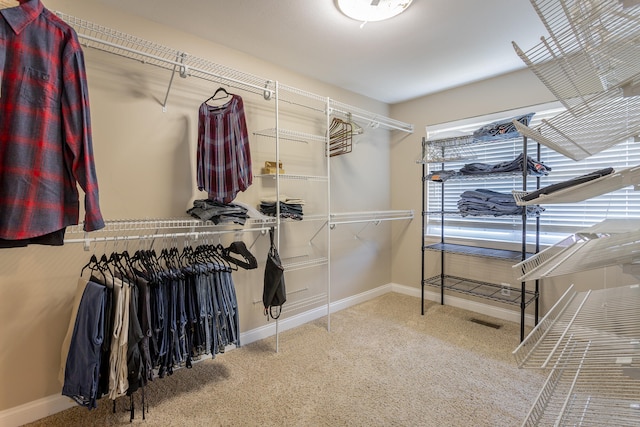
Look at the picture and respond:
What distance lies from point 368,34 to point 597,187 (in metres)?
1.97

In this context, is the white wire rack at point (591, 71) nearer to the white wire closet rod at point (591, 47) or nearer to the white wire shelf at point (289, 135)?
the white wire closet rod at point (591, 47)

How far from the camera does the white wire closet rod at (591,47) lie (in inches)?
28.5

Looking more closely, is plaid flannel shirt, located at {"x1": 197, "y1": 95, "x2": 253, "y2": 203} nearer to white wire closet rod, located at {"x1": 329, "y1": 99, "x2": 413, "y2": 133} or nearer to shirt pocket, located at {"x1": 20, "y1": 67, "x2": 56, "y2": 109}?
shirt pocket, located at {"x1": 20, "y1": 67, "x2": 56, "y2": 109}

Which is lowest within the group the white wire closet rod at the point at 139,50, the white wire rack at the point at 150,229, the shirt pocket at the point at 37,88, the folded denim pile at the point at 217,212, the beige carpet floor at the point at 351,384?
the beige carpet floor at the point at 351,384

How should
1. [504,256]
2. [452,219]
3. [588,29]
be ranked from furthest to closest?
[452,219], [504,256], [588,29]

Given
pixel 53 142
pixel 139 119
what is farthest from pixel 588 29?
pixel 139 119

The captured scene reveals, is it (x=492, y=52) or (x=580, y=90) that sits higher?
(x=492, y=52)

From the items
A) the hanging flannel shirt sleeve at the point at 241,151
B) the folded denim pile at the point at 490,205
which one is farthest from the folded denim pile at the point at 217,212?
the folded denim pile at the point at 490,205

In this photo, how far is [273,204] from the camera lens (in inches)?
101

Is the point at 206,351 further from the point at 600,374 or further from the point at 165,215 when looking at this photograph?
the point at 600,374

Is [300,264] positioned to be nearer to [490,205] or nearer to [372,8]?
[490,205]

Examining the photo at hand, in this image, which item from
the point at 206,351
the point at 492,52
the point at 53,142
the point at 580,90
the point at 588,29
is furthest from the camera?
the point at 492,52

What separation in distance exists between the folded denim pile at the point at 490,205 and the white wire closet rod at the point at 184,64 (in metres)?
1.17

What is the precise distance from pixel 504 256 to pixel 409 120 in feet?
6.25
